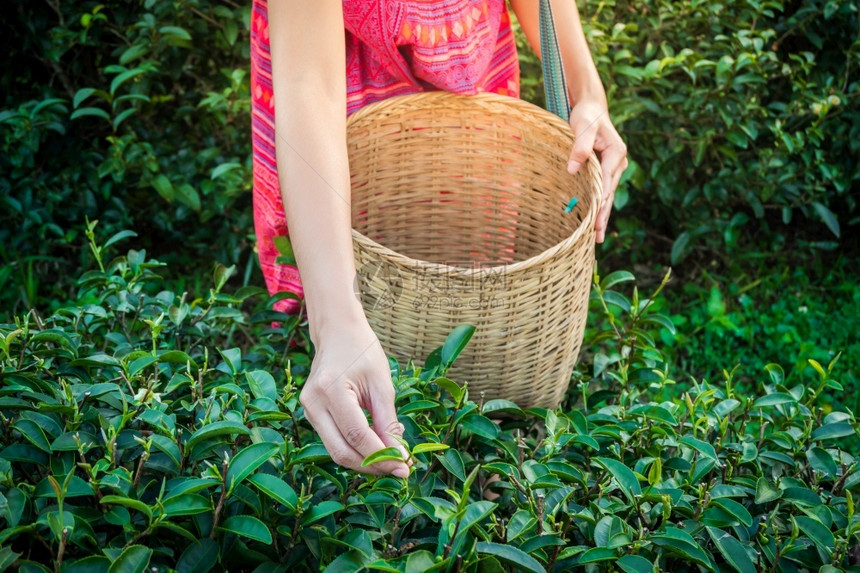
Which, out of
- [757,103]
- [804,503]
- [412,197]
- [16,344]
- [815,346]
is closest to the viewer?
[804,503]

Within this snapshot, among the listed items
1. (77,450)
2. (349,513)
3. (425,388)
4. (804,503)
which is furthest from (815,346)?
(77,450)

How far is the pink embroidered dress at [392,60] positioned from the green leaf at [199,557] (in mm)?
697

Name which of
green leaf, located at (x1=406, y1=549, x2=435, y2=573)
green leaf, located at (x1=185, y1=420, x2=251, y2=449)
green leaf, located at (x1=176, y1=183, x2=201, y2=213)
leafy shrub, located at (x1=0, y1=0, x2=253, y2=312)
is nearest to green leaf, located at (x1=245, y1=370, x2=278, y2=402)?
green leaf, located at (x1=185, y1=420, x2=251, y2=449)

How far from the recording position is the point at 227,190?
7.18 feet

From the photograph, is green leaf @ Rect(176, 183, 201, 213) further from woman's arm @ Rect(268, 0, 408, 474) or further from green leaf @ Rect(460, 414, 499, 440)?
green leaf @ Rect(460, 414, 499, 440)

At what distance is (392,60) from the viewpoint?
1.35 metres

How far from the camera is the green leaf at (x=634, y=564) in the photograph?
0.88m

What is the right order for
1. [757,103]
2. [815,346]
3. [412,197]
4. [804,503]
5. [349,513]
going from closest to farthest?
[349,513] < [804,503] < [412,197] < [815,346] < [757,103]

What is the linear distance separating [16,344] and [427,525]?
2.19 ft

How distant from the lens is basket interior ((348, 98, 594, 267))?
1.46 meters

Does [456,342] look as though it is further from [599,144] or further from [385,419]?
[599,144]

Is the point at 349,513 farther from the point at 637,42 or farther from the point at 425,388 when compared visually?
the point at 637,42

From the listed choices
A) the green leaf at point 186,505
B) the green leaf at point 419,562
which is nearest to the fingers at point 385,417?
the green leaf at point 419,562

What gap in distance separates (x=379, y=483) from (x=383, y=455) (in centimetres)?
13
